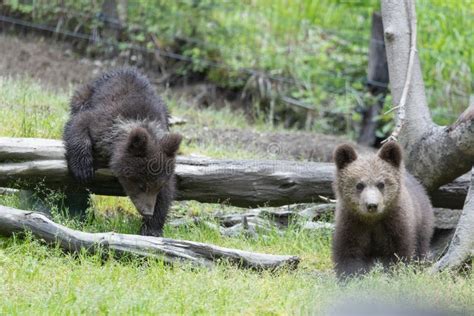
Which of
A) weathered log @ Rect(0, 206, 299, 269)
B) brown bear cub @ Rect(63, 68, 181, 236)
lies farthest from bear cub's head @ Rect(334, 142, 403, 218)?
brown bear cub @ Rect(63, 68, 181, 236)

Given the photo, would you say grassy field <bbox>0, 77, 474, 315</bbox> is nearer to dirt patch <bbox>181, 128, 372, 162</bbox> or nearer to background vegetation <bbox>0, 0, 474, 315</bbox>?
background vegetation <bbox>0, 0, 474, 315</bbox>

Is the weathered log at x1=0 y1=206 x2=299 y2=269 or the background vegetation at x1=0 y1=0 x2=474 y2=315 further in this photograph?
the background vegetation at x1=0 y1=0 x2=474 y2=315

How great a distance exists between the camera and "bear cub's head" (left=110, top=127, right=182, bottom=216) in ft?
23.6

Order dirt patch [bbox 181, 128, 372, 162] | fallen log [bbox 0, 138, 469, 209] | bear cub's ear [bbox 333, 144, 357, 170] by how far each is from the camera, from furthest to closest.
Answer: dirt patch [bbox 181, 128, 372, 162]
fallen log [bbox 0, 138, 469, 209]
bear cub's ear [bbox 333, 144, 357, 170]

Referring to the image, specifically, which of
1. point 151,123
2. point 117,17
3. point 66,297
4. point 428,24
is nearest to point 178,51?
point 117,17

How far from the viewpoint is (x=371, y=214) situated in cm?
665

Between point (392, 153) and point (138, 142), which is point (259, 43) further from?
point (392, 153)

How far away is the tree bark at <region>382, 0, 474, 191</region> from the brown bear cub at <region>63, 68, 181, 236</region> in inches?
88.9

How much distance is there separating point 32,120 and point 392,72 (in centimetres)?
363

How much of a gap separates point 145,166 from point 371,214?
1.92 metres

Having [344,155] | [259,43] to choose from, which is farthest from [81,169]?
[259,43]

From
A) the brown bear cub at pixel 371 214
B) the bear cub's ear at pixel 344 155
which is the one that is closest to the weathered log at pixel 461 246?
the brown bear cub at pixel 371 214

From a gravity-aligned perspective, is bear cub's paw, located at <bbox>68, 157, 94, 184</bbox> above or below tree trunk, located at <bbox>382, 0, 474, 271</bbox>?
below

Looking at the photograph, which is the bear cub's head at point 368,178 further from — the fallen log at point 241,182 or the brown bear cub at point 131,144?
the brown bear cub at point 131,144
